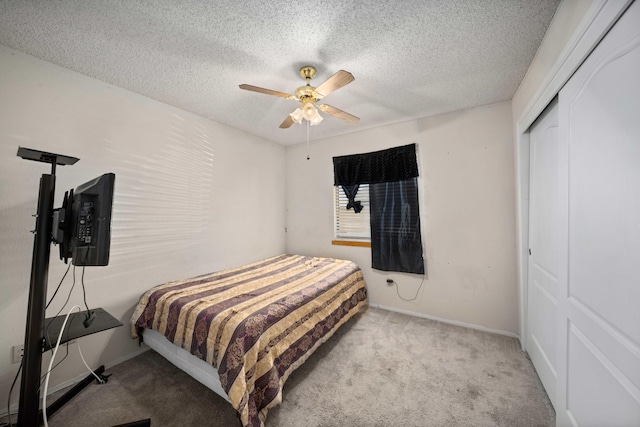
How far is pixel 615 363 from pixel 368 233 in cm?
244

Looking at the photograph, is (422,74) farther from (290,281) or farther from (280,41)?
(290,281)

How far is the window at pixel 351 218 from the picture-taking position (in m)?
3.25

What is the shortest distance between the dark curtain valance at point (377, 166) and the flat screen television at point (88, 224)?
2.61 metres

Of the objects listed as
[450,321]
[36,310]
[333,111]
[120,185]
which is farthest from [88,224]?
[450,321]

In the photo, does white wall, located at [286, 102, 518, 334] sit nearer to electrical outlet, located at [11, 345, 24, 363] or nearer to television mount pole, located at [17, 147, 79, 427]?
television mount pole, located at [17, 147, 79, 427]

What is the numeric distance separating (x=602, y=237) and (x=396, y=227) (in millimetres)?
1996

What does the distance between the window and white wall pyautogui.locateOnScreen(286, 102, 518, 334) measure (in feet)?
0.88

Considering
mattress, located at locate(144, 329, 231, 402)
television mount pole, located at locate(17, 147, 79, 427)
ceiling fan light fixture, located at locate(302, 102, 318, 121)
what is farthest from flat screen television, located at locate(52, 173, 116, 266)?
ceiling fan light fixture, located at locate(302, 102, 318, 121)

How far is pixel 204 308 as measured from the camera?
66.3 inches

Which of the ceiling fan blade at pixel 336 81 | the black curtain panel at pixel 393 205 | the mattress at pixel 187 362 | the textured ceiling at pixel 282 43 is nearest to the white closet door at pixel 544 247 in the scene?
the textured ceiling at pixel 282 43

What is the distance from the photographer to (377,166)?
10.00 feet

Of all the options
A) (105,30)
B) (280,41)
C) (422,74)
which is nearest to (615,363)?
(422,74)

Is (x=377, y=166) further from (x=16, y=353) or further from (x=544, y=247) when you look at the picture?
(x=16, y=353)

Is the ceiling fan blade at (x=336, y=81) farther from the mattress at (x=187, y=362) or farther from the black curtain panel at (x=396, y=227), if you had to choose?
the mattress at (x=187, y=362)
